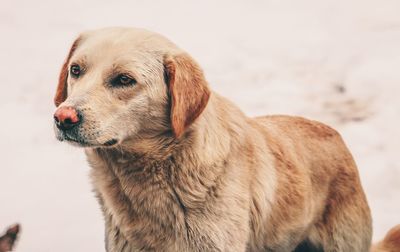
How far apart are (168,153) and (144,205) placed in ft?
1.34

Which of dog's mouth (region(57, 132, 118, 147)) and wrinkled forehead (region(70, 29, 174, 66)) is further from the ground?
wrinkled forehead (region(70, 29, 174, 66))

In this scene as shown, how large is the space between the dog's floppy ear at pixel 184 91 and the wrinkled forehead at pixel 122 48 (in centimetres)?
11

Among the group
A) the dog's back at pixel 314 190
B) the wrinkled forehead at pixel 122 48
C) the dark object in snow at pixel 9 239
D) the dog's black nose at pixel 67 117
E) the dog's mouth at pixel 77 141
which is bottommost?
the dark object in snow at pixel 9 239

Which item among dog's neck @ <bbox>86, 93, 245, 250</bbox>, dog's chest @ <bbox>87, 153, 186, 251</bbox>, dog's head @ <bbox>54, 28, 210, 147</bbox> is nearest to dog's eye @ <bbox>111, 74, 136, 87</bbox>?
dog's head @ <bbox>54, 28, 210, 147</bbox>

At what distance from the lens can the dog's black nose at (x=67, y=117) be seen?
3.87 meters

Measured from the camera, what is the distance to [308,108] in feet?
29.6

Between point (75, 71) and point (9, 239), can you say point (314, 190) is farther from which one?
point (9, 239)

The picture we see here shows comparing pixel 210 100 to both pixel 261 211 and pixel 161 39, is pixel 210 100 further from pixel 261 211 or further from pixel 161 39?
pixel 261 211

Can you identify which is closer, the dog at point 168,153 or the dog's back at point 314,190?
the dog at point 168,153

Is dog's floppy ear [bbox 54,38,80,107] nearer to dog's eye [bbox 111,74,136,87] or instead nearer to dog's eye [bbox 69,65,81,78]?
dog's eye [bbox 69,65,81,78]

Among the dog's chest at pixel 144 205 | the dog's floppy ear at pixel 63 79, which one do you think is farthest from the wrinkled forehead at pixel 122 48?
the dog's chest at pixel 144 205

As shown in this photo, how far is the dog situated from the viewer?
4.13 m

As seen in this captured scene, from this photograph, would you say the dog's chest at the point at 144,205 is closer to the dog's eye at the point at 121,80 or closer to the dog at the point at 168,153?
the dog at the point at 168,153

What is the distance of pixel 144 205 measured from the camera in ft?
14.8
